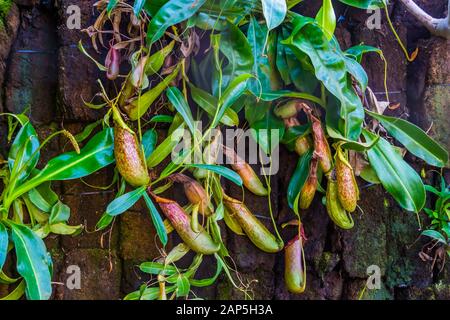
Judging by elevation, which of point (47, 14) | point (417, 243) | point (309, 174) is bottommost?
point (417, 243)

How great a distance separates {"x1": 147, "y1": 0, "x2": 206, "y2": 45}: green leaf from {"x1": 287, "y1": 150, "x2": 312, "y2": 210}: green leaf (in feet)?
1.46

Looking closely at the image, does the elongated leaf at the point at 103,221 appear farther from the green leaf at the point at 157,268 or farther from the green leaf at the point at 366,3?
the green leaf at the point at 366,3

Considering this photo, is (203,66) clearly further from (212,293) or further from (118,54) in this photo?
(212,293)

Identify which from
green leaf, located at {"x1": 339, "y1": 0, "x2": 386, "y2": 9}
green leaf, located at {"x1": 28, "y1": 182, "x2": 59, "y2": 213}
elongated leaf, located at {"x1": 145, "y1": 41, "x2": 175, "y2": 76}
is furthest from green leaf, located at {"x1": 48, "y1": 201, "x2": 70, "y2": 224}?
green leaf, located at {"x1": 339, "y1": 0, "x2": 386, "y2": 9}

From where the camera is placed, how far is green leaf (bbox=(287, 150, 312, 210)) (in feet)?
3.77

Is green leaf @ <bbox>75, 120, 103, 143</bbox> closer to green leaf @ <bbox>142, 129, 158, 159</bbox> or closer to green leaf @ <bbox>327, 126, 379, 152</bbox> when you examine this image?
green leaf @ <bbox>142, 129, 158, 159</bbox>

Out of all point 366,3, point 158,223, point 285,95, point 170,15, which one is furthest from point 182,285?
point 366,3

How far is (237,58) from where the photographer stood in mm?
1092

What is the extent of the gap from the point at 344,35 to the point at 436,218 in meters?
0.54

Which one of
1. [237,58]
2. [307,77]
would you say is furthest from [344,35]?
[237,58]

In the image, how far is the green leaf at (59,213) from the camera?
114 cm

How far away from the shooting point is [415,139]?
1.16 metres
